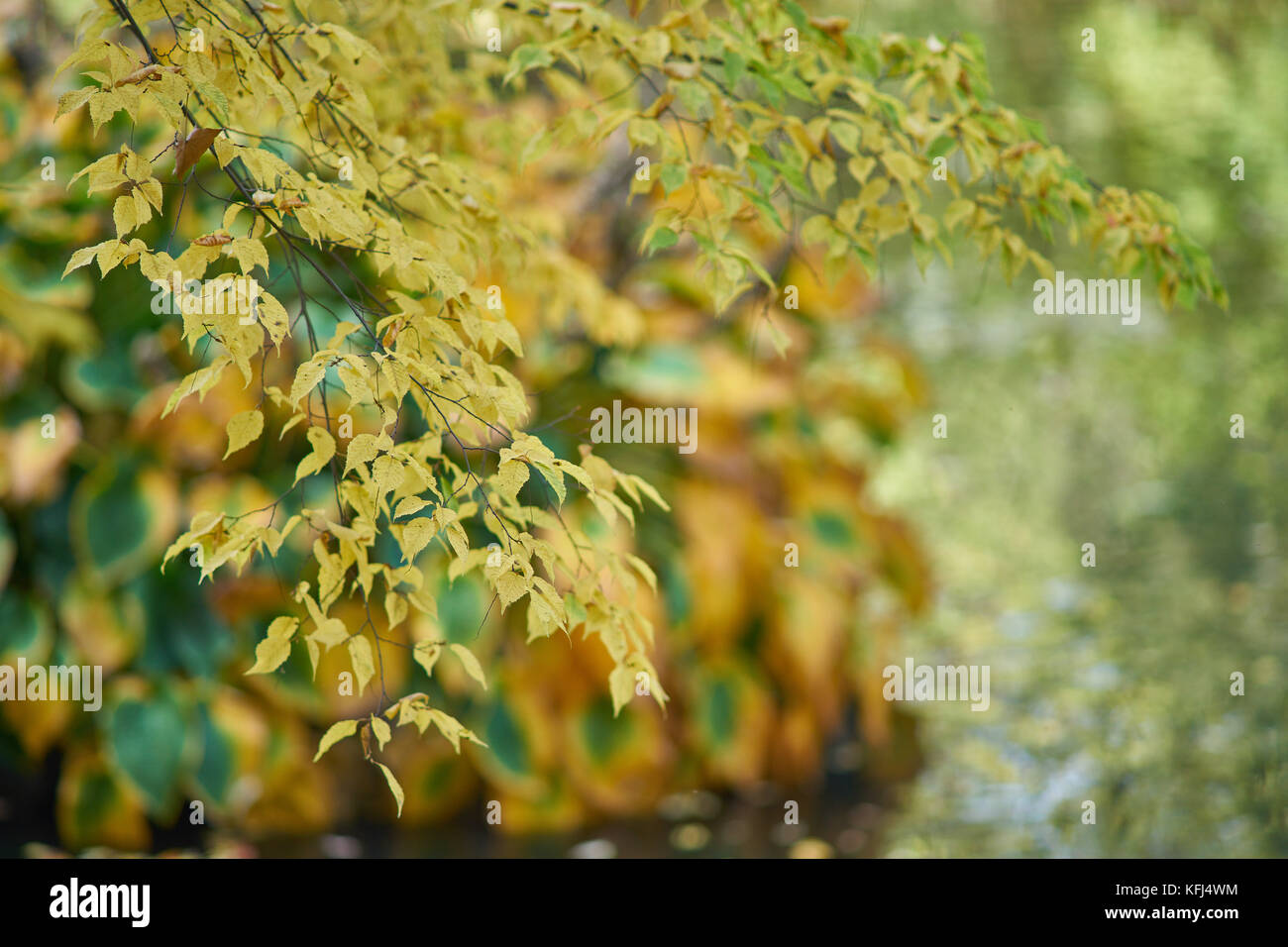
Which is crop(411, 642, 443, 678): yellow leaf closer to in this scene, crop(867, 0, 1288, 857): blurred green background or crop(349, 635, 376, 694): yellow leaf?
crop(349, 635, 376, 694): yellow leaf

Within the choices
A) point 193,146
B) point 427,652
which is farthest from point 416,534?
point 193,146

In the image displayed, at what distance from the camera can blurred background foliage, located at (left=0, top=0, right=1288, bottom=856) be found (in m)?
3.32

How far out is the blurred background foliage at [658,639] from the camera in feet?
10.9

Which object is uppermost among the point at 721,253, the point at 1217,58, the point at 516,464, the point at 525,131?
the point at 1217,58

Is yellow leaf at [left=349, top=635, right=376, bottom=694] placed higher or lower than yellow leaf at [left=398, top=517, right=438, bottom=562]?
lower

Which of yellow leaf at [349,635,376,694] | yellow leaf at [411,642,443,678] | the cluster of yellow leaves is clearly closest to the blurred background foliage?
the cluster of yellow leaves

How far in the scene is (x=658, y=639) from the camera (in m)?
3.70

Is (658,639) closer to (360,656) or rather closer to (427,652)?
(427,652)

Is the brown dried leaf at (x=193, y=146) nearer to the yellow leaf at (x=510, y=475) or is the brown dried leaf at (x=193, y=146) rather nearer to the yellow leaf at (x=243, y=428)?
the yellow leaf at (x=243, y=428)

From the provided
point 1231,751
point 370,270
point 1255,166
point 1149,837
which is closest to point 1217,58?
point 1255,166

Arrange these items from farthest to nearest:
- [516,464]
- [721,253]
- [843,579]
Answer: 1. [843,579]
2. [721,253]
3. [516,464]
